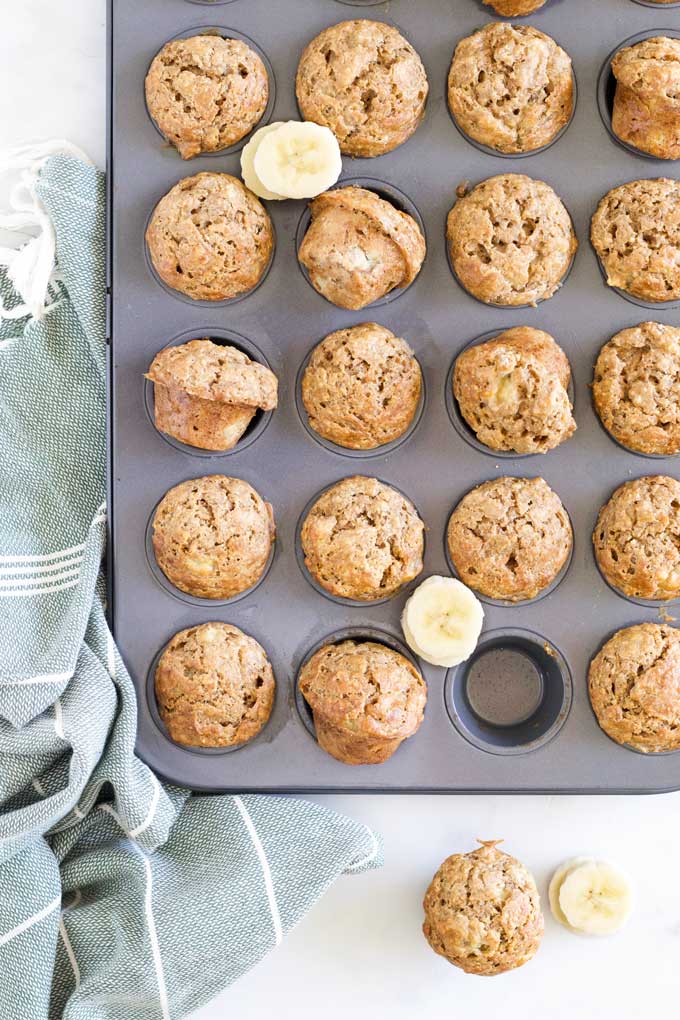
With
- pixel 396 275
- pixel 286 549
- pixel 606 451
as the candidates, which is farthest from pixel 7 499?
pixel 606 451

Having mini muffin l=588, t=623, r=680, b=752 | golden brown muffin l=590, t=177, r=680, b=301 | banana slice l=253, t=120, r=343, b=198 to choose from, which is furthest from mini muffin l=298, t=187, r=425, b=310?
mini muffin l=588, t=623, r=680, b=752

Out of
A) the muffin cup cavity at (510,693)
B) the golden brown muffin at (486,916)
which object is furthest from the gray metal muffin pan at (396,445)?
the golden brown muffin at (486,916)

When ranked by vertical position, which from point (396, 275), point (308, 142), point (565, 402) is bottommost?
point (565, 402)

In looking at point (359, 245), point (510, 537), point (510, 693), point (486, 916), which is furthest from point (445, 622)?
point (359, 245)

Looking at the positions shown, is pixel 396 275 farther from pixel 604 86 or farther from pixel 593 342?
pixel 604 86

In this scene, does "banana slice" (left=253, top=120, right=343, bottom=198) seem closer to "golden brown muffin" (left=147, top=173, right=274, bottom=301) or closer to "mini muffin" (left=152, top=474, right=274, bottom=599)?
"golden brown muffin" (left=147, top=173, right=274, bottom=301)

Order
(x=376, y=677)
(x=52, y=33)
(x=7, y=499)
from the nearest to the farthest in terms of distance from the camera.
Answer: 1. (x=376, y=677)
2. (x=7, y=499)
3. (x=52, y=33)
